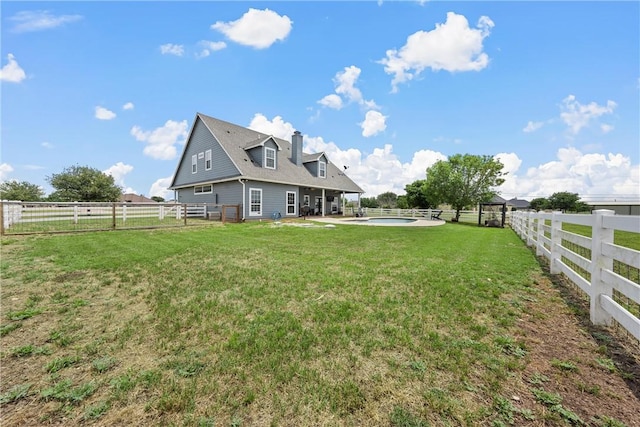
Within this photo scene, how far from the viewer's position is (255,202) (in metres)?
17.3

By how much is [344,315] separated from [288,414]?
151 centimetres

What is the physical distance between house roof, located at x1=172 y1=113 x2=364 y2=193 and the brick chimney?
17.6 inches

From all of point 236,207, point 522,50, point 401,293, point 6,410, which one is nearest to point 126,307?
point 6,410

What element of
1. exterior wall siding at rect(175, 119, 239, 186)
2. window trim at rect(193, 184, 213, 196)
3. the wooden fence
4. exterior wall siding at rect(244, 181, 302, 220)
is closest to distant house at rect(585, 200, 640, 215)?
exterior wall siding at rect(244, 181, 302, 220)

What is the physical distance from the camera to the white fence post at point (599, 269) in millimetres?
2945

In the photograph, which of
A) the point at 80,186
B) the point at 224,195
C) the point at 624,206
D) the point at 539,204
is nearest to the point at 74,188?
the point at 80,186

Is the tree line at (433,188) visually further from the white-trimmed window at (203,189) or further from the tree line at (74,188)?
the white-trimmed window at (203,189)

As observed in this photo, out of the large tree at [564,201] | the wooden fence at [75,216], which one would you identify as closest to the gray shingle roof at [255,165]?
the wooden fence at [75,216]

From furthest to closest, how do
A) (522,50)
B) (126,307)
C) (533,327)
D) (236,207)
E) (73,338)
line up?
(236,207)
(522,50)
(126,307)
(533,327)
(73,338)

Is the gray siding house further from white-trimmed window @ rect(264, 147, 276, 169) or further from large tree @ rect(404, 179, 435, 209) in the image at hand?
large tree @ rect(404, 179, 435, 209)

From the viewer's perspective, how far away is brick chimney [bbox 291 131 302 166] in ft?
72.2

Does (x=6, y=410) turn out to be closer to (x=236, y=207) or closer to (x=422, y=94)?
(x=236, y=207)

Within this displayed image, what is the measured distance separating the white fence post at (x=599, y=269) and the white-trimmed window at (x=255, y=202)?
15840 mm

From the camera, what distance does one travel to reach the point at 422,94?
1741 centimetres
